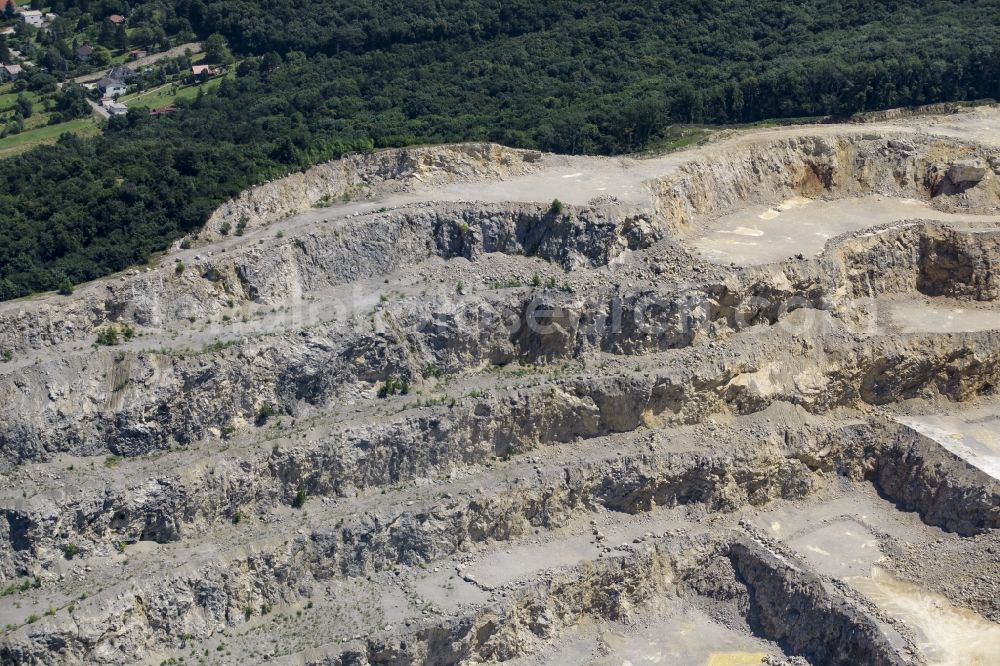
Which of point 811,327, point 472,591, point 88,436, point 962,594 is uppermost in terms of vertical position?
point 88,436

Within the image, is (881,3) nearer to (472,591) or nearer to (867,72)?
(867,72)

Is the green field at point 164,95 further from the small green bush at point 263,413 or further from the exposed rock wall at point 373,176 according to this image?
the small green bush at point 263,413

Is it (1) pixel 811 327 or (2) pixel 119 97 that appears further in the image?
(2) pixel 119 97

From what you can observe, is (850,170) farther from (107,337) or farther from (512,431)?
(107,337)

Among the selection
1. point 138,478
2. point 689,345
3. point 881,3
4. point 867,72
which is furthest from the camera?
point 881,3

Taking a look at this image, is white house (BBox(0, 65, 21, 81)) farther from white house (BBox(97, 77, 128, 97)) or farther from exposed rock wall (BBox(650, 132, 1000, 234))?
exposed rock wall (BBox(650, 132, 1000, 234))

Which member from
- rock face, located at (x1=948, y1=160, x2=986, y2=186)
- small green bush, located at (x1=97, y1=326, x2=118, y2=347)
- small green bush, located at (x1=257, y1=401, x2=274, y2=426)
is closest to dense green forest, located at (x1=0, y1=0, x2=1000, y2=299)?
small green bush, located at (x1=97, y1=326, x2=118, y2=347)

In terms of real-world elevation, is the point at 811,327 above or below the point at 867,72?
below

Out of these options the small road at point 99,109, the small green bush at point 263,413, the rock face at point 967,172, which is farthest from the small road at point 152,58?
the rock face at point 967,172

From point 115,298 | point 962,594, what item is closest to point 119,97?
point 115,298
